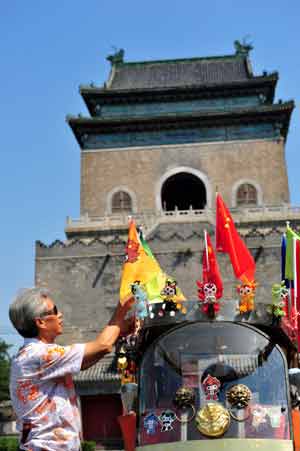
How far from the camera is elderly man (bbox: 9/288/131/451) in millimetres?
3096

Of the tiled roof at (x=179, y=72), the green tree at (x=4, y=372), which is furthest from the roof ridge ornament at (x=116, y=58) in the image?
the green tree at (x=4, y=372)

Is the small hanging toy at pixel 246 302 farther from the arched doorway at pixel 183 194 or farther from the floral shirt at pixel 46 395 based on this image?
the arched doorway at pixel 183 194

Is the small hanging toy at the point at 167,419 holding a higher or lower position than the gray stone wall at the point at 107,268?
lower

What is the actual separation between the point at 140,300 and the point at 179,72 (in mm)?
30637

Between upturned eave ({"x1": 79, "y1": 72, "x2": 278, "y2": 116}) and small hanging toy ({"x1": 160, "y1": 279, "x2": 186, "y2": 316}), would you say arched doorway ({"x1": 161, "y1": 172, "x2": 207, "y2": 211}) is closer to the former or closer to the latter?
upturned eave ({"x1": 79, "y1": 72, "x2": 278, "y2": 116})

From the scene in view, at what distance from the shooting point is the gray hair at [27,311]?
3.27 meters

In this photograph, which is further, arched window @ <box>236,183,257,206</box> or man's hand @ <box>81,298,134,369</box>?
arched window @ <box>236,183,257,206</box>

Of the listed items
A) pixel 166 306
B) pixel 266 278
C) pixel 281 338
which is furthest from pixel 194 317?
pixel 266 278

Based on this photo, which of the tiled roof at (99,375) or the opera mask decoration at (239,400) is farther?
the tiled roof at (99,375)

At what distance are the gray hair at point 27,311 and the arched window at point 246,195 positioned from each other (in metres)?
27.6

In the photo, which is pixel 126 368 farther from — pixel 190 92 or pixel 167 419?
pixel 190 92

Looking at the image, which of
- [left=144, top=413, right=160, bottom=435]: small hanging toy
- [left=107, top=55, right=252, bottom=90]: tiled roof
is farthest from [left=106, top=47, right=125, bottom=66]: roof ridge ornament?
[left=144, top=413, right=160, bottom=435]: small hanging toy

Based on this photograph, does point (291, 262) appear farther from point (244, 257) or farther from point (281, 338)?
point (281, 338)

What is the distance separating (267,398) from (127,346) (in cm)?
158
